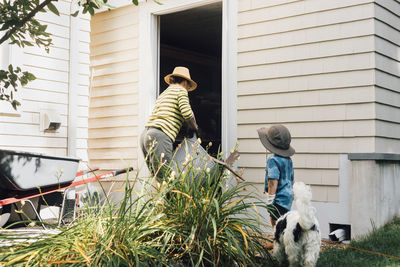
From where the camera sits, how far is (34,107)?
21.7 ft

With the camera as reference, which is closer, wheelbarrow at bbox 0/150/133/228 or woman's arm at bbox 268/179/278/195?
woman's arm at bbox 268/179/278/195

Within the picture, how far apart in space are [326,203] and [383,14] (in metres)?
2.01

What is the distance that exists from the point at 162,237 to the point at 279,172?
1.43 metres

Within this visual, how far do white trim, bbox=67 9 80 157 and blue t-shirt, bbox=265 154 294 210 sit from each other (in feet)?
11.5

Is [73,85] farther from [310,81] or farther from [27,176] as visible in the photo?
[310,81]

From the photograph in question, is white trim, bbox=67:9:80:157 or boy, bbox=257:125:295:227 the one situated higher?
white trim, bbox=67:9:80:157

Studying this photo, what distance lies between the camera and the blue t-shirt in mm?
4258

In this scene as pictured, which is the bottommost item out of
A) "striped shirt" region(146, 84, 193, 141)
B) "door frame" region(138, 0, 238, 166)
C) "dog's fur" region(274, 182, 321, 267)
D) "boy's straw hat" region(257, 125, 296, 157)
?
"dog's fur" region(274, 182, 321, 267)

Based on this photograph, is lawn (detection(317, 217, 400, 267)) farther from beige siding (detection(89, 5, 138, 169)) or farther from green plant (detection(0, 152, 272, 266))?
beige siding (detection(89, 5, 138, 169))

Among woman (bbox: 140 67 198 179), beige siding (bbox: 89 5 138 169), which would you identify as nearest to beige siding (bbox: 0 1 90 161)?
beige siding (bbox: 89 5 138 169)

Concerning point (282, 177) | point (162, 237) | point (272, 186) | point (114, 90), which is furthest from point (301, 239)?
point (114, 90)

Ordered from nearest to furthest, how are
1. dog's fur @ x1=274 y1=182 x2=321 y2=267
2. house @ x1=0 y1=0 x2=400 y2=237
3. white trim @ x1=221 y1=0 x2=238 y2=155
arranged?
dog's fur @ x1=274 y1=182 x2=321 y2=267
house @ x1=0 y1=0 x2=400 y2=237
white trim @ x1=221 y1=0 x2=238 y2=155

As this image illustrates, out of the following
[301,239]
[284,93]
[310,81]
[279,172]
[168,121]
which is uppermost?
[310,81]

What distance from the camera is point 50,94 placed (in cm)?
682
